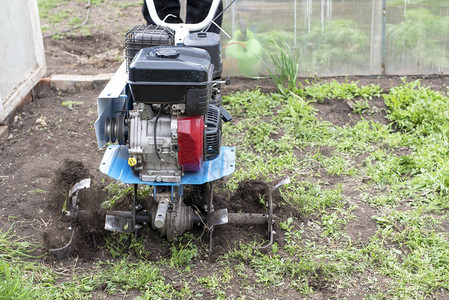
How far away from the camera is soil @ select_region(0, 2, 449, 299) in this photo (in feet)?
11.8

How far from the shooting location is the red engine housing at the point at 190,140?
123 inches

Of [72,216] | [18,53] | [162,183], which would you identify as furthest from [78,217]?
[18,53]

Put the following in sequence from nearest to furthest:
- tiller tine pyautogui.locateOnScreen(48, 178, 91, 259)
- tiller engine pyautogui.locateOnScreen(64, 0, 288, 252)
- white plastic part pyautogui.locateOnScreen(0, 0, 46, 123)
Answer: tiller engine pyautogui.locateOnScreen(64, 0, 288, 252) → tiller tine pyautogui.locateOnScreen(48, 178, 91, 259) → white plastic part pyautogui.locateOnScreen(0, 0, 46, 123)

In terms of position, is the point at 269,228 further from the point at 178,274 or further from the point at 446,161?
the point at 446,161

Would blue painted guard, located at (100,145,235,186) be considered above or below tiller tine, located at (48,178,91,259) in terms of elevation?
above

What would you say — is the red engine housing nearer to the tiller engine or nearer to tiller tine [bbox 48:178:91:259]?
the tiller engine

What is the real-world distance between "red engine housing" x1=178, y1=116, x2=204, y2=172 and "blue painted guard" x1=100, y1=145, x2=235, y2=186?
12 cm

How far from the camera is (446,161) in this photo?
4.42 meters

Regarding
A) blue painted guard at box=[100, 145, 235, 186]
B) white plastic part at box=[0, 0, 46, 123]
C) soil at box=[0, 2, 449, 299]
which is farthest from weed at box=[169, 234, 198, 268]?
white plastic part at box=[0, 0, 46, 123]

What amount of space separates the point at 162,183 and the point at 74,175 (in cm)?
118

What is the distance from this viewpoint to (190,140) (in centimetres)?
314

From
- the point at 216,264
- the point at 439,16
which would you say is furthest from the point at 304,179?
the point at 439,16

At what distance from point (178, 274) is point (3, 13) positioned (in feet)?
10.2

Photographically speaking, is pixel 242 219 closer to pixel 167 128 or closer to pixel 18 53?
pixel 167 128
